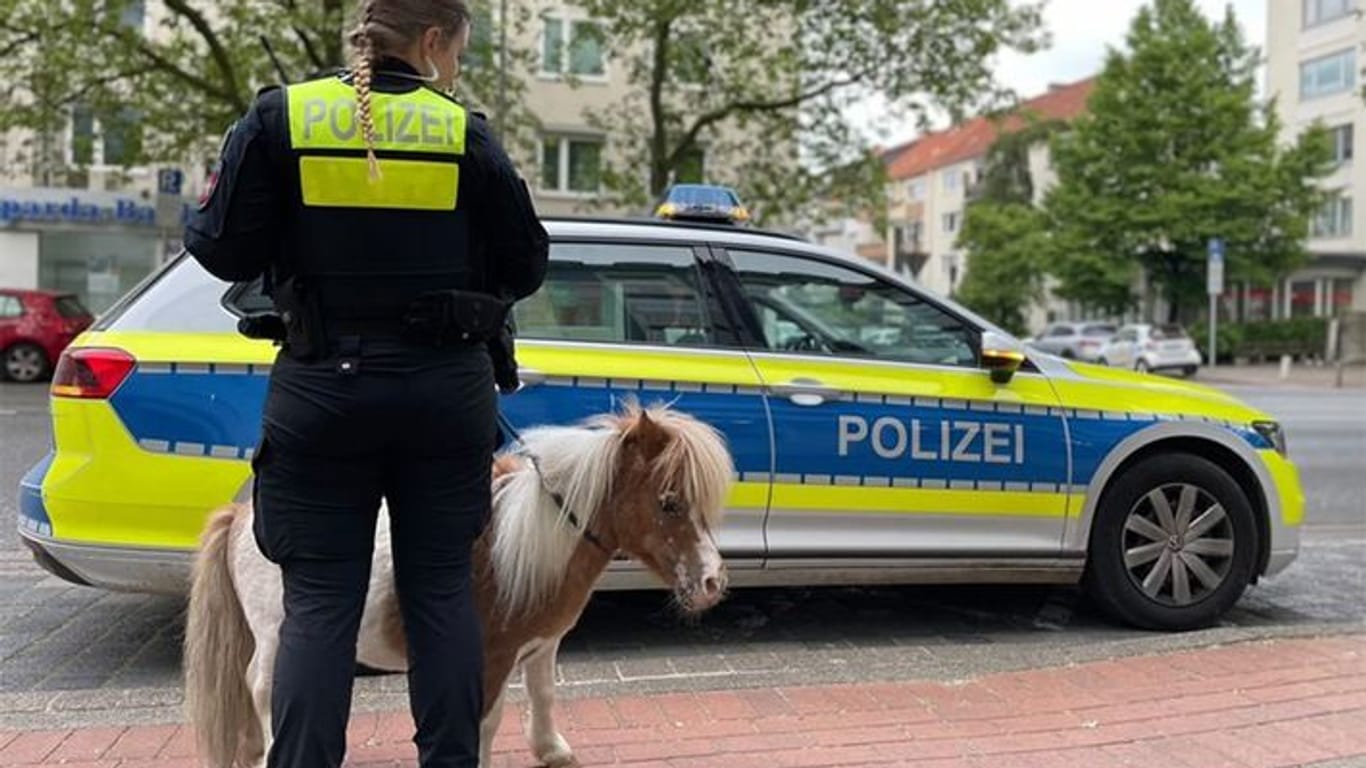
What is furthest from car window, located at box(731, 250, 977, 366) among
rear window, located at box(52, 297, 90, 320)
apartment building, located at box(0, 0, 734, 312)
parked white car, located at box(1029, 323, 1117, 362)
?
parked white car, located at box(1029, 323, 1117, 362)

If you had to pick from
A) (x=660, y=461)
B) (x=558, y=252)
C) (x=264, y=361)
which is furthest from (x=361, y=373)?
(x=558, y=252)

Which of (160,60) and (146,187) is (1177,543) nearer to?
(160,60)

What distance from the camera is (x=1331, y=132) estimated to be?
48219 millimetres

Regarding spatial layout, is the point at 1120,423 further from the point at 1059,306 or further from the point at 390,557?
the point at 1059,306

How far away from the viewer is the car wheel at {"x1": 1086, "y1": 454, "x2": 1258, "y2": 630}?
5.33 metres

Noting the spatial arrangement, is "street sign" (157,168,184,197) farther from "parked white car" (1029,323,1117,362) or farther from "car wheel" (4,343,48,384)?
"parked white car" (1029,323,1117,362)

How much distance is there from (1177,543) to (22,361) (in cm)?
2032

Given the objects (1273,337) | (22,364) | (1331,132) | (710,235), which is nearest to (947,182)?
(1331,132)

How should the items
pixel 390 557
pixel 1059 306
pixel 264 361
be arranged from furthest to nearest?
pixel 1059 306 < pixel 264 361 < pixel 390 557

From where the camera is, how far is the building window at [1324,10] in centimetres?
4828

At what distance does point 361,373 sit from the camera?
2.37m

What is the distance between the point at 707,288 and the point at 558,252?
0.65 metres

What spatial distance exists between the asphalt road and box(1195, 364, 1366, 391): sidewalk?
24.4m

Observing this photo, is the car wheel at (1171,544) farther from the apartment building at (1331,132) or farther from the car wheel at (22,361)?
the apartment building at (1331,132)
